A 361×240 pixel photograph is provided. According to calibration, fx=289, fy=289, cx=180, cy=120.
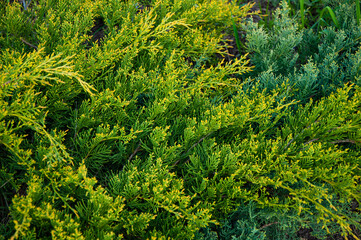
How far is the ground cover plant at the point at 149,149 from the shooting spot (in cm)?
168

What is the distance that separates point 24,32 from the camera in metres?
2.43

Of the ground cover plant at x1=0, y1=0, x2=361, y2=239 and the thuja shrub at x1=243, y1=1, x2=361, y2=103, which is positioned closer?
the ground cover plant at x1=0, y1=0, x2=361, y2=239

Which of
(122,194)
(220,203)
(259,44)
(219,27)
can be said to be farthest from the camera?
(219,27)

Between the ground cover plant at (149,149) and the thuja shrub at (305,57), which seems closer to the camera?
the ground cover plant at (149,149)

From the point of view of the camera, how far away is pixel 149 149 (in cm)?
200

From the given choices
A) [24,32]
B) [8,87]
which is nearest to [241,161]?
[8,87]

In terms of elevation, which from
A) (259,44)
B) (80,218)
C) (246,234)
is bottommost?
(246,234)

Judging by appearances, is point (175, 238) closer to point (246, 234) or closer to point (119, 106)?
point (246, 234)

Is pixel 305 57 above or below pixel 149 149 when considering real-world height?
below

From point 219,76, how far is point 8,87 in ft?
4.83

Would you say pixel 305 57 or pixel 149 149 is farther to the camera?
pixel 305 57

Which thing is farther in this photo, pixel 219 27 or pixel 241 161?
pixel 219 27

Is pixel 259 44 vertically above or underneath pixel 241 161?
above

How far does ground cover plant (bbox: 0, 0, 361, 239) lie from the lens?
5.50 feet
